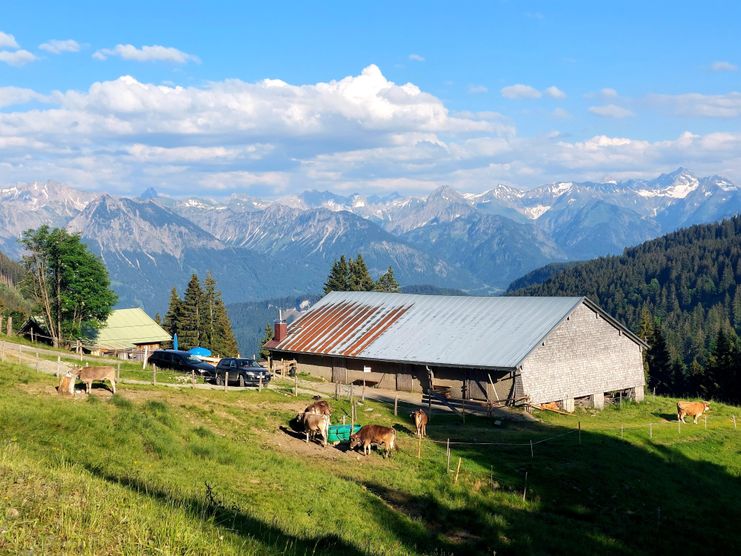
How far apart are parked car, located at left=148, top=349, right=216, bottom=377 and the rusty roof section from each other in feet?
35.6

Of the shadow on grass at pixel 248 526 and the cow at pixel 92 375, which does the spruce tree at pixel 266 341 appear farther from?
the shadow on grass at pixel 248 526

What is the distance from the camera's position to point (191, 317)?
9931 cm

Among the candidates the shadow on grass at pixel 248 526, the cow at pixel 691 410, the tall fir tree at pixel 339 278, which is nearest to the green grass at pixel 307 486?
the shadow on grass at pixel 248 526

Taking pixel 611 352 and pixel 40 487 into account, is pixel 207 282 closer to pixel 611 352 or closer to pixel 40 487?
pixel 611 352

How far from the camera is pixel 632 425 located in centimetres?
4291

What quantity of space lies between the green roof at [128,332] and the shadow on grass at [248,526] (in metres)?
65.8

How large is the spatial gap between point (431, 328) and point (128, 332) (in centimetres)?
4409

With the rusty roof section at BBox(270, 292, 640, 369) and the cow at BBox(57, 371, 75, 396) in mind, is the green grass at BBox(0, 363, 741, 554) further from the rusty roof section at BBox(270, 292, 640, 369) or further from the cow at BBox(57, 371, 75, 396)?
the rusty roof section at BBox(270, 292, 640, 369)

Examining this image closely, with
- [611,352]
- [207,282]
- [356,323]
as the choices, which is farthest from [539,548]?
→ [207,282]

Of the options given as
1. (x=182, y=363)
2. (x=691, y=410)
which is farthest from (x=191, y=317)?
(x=691, y=410)

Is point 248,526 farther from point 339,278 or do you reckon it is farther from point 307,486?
point 339,278

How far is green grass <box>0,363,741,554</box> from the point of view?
39.5 ft

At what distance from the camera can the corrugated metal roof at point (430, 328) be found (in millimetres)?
49188

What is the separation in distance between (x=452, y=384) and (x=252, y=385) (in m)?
14.2
